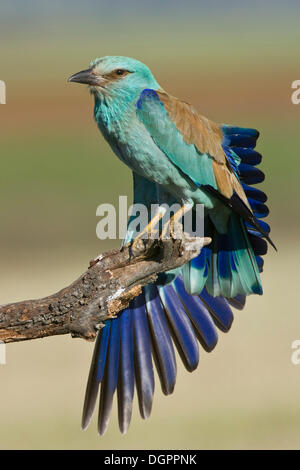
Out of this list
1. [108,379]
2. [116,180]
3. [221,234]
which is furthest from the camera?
[116,180]

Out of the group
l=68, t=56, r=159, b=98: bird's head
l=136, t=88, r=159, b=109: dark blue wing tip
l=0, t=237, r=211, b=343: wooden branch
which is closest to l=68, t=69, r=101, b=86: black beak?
l=68, t=56, r=159, b=98: bird's head

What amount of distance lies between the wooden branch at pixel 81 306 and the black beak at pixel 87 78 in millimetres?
509

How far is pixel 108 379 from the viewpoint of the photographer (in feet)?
8.29

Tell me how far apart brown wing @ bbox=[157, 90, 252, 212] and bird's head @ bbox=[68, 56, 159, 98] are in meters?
0.07

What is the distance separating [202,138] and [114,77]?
0.28 meters

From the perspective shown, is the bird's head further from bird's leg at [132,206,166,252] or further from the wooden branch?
the wooden branch

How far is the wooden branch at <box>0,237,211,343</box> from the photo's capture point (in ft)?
6.16

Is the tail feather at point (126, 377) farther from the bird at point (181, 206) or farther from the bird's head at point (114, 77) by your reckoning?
the bird's head at point (114, 77)

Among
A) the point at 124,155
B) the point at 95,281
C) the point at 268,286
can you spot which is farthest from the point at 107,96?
the point at 268,286

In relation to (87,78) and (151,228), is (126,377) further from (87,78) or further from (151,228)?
(87,78)

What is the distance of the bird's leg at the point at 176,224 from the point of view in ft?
6.56

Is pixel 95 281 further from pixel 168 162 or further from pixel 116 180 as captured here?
pixel 116 180

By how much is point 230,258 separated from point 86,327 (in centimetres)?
65

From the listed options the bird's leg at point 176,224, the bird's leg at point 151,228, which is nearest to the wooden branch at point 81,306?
the bird's leg at point 176,224
